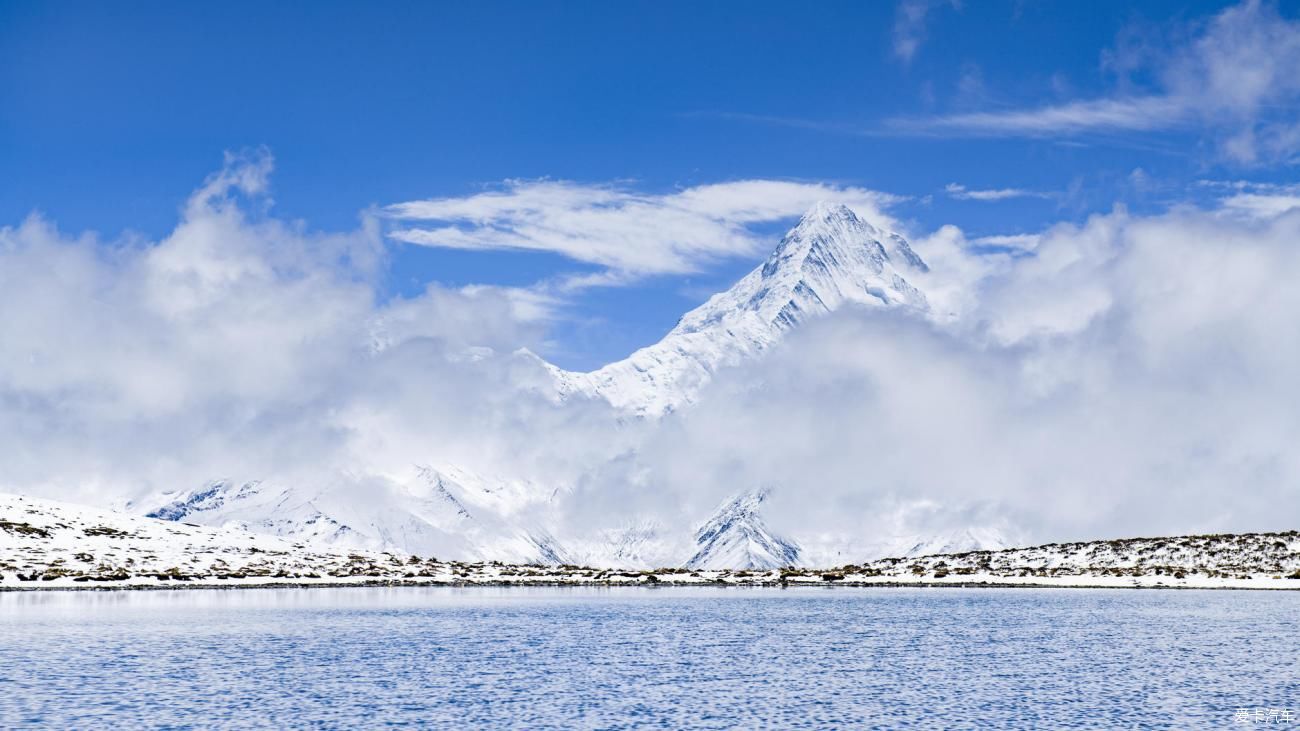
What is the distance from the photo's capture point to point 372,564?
187m

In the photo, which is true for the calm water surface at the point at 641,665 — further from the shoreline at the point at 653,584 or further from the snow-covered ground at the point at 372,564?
the snow-covered ground at the point at 372,564

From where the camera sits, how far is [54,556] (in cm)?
15762

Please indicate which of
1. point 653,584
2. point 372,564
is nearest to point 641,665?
point 653,584

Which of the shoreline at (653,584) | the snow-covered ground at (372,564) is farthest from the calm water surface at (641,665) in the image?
the snow-covered ground at (372,564)

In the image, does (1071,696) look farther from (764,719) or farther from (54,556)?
(54,556)

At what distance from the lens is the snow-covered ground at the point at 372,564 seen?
152250mm

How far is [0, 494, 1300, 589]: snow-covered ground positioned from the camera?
152m

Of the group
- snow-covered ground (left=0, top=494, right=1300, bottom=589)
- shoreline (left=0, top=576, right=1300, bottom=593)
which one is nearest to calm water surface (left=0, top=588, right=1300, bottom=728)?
shoreline (left=0, top=576, right=1300, bottom=593)

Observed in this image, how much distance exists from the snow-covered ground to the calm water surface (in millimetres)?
33369

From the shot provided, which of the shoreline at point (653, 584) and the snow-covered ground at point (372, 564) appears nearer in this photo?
the shoreline at point (653, 584)

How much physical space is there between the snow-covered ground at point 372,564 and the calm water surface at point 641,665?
33.4 metres

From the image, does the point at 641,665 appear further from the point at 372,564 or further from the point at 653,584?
the point at 372,564

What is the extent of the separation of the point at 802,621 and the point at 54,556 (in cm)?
10215

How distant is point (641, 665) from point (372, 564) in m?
124
